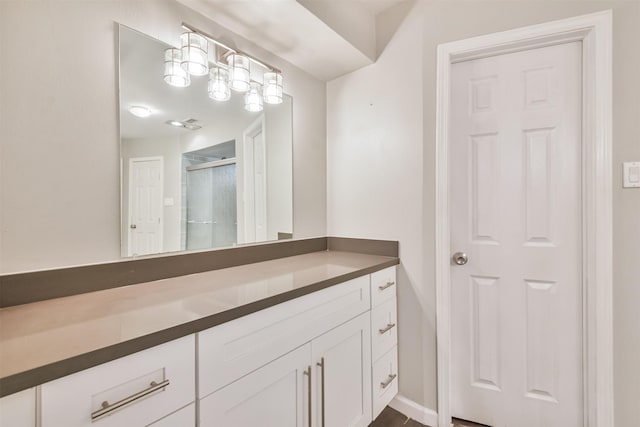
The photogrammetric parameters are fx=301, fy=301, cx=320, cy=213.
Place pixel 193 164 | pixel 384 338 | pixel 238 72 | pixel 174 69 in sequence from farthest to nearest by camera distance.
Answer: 1. pixel 384 338
2. pixel 238 72
3. pixel 193 164
4. pixel 174 69

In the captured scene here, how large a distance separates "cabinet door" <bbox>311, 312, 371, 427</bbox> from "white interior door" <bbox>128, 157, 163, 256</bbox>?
0.77 metres

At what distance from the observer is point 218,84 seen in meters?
1.47

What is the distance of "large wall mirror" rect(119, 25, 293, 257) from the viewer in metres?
1.18

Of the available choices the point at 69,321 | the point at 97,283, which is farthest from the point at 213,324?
the point at 97,283

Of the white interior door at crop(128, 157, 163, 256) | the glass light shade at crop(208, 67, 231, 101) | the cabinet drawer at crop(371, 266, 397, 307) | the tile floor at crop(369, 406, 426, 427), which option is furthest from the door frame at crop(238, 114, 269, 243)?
the tile floor at crop(369, 406, 426, 427)

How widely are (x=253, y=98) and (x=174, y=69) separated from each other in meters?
0.45

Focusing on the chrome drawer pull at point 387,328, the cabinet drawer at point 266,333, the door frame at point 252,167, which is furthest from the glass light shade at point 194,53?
the chrome drawer pull at point 387,328

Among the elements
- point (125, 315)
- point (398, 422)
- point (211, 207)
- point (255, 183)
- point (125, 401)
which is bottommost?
point (398, 422)

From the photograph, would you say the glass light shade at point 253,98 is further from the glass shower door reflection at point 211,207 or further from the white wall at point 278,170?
the glass shower door reflection at point 211,207

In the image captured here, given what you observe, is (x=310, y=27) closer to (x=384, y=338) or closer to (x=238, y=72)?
(x=238, y=72)

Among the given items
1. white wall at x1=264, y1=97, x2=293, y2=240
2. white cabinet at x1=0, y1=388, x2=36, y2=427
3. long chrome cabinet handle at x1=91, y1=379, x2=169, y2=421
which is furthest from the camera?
white wall at x1=264, y1=97, x2=293, y2=240

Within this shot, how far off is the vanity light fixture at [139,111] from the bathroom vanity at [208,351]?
1.97ft

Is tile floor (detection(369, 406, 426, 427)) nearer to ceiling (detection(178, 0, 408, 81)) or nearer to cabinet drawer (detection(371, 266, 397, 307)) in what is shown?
cabinet drawer (detection(371, 266, 397, 307))

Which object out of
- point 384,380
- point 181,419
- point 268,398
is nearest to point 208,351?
point 181,419
